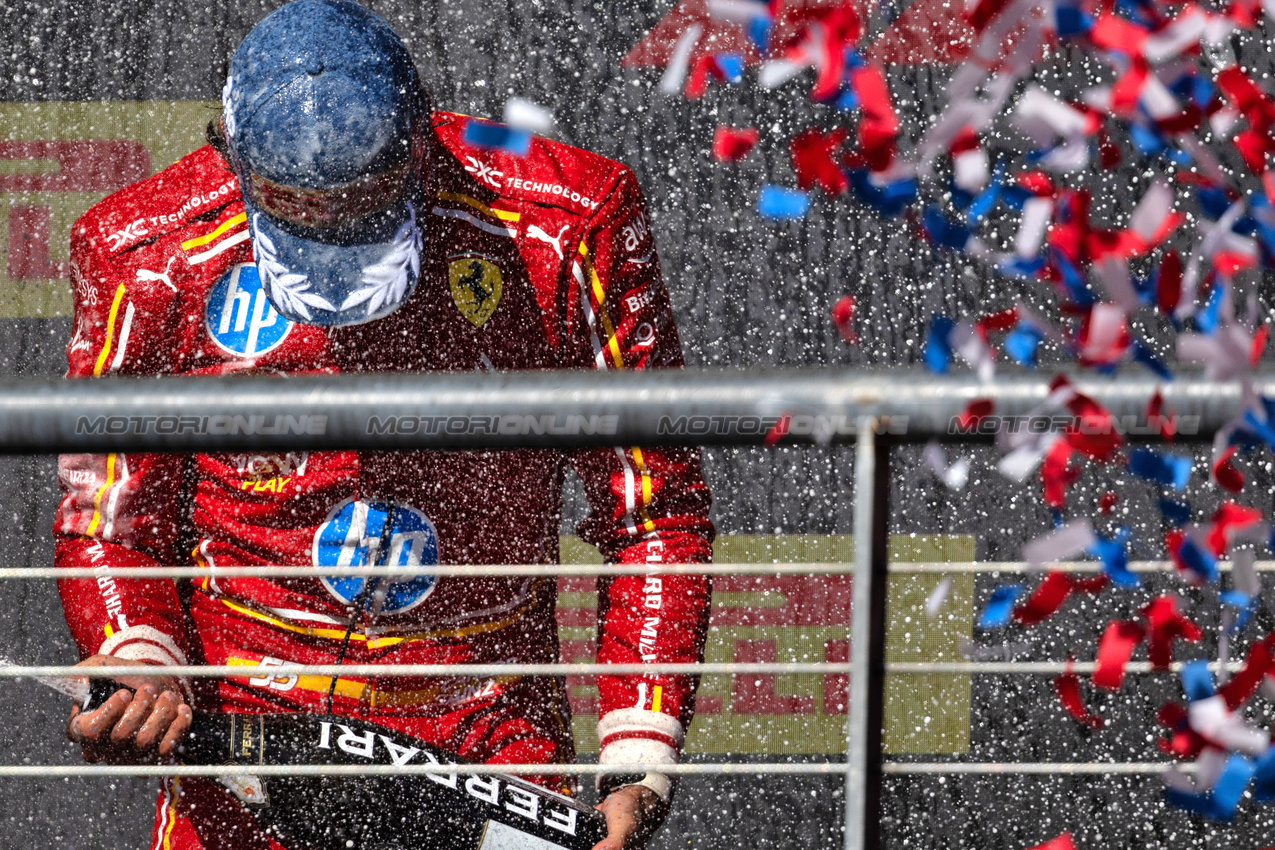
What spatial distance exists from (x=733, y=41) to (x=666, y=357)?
1235 millimetres

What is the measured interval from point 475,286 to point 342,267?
161 millimetres

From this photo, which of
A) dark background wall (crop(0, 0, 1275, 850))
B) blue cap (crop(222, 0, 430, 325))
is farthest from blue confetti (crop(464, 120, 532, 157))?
dark background wall (crop(0, 0, 1275, 850))

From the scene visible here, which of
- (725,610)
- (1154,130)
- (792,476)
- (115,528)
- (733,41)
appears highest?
(733,41)

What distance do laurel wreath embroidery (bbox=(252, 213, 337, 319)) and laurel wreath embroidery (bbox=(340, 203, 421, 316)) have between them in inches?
1.4

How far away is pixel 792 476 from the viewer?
98.7 inches

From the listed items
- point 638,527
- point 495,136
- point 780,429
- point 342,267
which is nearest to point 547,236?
point 342,267

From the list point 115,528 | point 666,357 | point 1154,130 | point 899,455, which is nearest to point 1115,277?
point 1154,130

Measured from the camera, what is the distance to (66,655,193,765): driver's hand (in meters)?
1.28

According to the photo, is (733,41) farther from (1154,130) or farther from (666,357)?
(1154,130)

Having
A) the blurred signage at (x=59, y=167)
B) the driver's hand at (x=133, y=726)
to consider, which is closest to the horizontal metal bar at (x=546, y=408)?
the driver's hand at (x=133, y=726)

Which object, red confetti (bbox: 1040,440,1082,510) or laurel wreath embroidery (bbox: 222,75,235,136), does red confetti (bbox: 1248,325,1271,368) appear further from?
laurel wreath embroidery (bbox: 222,75,235,136)

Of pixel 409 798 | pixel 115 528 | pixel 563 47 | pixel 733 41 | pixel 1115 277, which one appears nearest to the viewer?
pixel 1115 277

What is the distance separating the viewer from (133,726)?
1.29 metres

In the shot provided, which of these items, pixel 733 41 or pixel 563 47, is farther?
pixel 733 41
